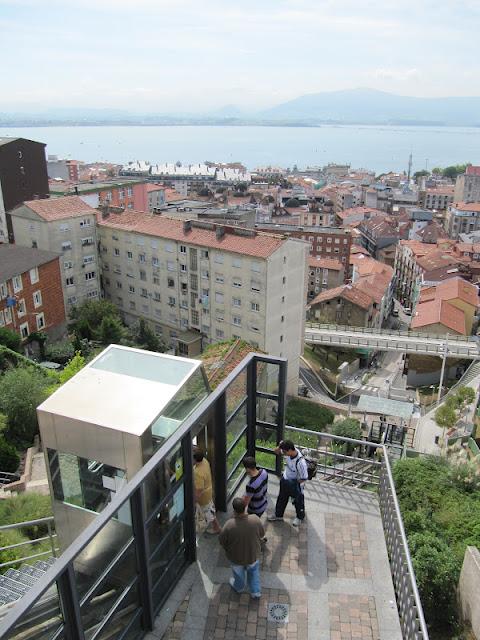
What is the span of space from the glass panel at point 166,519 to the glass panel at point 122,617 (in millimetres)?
454

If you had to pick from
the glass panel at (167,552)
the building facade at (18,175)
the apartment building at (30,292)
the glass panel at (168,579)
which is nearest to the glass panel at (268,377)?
the glass panel at (167,552)

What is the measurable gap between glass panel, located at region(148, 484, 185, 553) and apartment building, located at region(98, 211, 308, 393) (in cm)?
2707

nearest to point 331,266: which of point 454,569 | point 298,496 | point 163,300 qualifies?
point 163,300

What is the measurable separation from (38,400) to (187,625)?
1559cm

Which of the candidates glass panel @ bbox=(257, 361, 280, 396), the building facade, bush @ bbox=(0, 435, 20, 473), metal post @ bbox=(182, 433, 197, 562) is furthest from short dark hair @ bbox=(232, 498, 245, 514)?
the building facade

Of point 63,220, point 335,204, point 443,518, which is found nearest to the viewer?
point 443,518

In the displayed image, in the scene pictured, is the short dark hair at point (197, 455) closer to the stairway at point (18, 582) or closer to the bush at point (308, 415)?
the stairway at point (18, 582)

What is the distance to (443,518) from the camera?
1584cm

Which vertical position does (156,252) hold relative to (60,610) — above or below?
below

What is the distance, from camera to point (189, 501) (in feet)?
19.5

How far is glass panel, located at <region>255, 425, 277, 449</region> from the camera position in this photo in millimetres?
7891

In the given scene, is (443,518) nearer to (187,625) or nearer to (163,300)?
(187,625)

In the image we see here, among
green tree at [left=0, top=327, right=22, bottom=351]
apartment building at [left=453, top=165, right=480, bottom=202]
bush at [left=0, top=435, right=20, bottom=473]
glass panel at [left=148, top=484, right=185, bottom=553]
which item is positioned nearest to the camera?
glass panel at [left=148, top=484, right=185, bottom=553]

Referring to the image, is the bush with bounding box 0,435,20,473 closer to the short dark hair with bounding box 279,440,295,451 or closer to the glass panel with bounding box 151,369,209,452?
the glass panel with bounding box 151,369,209,452
